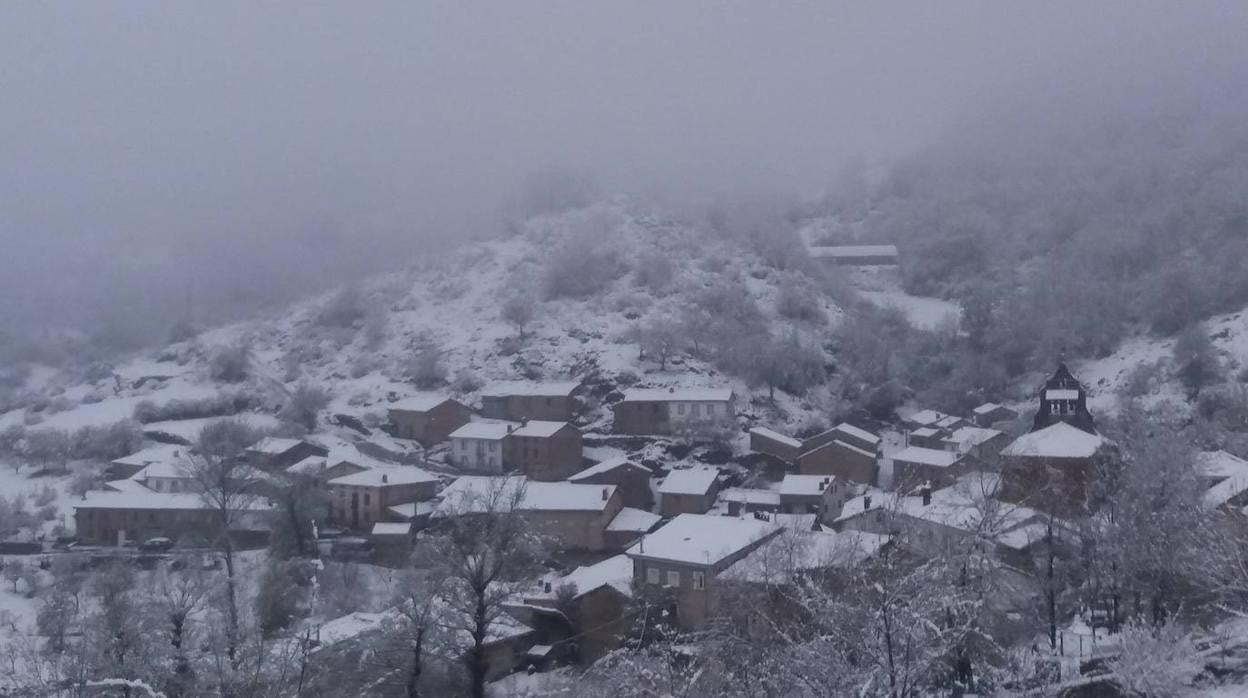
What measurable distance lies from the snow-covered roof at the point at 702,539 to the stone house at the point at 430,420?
17.6 meters

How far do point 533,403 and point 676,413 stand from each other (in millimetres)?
5647

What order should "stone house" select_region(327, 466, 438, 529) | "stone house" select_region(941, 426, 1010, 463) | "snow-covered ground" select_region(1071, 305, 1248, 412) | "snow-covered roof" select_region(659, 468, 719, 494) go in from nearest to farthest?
"stone house" select_region(941, 426, 1010, 463)
"snow-covered roof" select_region(659, 468, 719, 494)
"stone house" select_region(327, 466, 438, 529)
"snow-covered ground" select_region(1071, 305, 1248, 412)

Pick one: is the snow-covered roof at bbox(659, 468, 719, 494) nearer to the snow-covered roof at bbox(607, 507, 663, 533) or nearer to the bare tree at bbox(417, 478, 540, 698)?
the snow-covered roof at bbox(607, 507, 663, 533)

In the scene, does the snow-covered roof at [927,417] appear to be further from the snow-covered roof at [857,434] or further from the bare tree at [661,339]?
the bare tree at [661,339]

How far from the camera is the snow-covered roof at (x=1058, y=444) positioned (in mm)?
22359

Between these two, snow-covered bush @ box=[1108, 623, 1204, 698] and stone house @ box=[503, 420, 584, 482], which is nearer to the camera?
snow-covered bush @ box=[1108, 623, 1204, 698]

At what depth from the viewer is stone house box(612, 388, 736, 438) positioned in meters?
36.7

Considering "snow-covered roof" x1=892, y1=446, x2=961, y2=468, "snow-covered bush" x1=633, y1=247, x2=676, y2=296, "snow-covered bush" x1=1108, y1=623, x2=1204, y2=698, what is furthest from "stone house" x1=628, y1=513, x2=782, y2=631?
"snow-covered bush" x1=633, y1=247, x2=676, y2=296

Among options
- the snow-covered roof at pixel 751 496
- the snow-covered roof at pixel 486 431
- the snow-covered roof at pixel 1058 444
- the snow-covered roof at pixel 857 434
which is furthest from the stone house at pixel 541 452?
the snow-covered roof at pixel 1058 444

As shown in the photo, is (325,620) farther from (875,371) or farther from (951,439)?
(875,371)

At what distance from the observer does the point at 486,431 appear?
35281mm

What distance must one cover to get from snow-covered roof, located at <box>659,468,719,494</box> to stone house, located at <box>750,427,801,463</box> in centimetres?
336

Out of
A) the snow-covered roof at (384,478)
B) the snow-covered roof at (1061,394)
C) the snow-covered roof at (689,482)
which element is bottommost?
the snow-covered roof at (384,478)

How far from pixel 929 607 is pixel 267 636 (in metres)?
15.8
